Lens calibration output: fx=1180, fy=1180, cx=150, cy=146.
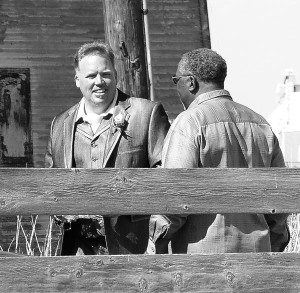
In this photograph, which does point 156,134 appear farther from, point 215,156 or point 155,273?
point 155,273

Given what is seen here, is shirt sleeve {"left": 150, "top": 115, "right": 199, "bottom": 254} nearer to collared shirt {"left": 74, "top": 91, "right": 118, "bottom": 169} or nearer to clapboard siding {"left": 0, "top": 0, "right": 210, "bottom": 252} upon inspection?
collared shirt {"left": 74, "top": 91, "right": 118, "bottom": 169}

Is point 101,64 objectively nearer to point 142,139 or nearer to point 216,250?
point 142,139

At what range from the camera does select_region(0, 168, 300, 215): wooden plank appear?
5.94 meters

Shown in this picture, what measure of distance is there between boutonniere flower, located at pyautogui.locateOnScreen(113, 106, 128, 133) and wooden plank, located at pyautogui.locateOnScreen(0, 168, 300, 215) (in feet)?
2.14

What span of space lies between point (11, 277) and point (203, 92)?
4.64 feet

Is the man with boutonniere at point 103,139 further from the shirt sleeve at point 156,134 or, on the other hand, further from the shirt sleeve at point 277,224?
the shirt sleeve at point 277,224

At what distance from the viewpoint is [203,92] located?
20.7 ft

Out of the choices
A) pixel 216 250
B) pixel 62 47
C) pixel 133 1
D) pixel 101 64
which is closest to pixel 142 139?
pixel 101 64

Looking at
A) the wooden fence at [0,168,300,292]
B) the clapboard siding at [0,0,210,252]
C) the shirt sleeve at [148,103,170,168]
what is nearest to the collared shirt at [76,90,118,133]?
the shirt sleeve at [148,103,170,168]

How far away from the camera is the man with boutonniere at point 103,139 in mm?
6539

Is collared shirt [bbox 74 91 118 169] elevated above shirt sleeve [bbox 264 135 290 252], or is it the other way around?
collared shirt [bbox 74 91 118 169]

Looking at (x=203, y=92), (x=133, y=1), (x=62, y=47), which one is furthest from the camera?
(x=62, y=47)

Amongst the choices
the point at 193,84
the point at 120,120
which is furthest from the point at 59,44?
the point at 193,84

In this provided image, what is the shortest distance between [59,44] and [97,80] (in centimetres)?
979
